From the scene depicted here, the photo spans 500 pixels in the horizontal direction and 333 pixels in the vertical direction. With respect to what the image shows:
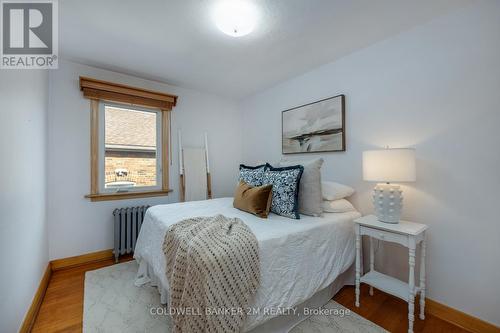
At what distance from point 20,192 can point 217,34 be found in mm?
1960

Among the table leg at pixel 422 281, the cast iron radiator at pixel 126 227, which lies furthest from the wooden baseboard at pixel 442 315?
the cast iron radiator at pixel 126 227

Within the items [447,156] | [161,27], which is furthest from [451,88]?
[161,27]

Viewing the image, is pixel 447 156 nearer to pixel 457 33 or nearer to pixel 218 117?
pixel 457 33

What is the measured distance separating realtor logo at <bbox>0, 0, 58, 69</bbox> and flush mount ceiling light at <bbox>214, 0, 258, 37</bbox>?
4.03 ft

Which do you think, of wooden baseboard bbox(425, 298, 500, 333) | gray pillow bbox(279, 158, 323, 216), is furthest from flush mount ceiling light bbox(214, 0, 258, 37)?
wooden baseboard bbox(425, 298, 500, 333)

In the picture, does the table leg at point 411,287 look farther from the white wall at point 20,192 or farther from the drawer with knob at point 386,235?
the white wall at point 20,192

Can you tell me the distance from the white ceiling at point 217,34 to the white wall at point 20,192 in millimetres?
660

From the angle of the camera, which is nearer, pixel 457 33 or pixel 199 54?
pixel 457 33

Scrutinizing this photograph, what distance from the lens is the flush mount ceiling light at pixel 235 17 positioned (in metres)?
1.56

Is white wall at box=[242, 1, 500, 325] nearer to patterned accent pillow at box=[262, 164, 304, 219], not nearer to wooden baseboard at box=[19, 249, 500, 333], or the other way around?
wooden baseboard at box=[19, 249, 500, 333]

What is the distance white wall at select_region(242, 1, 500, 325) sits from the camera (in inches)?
59.1

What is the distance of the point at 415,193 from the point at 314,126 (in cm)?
126

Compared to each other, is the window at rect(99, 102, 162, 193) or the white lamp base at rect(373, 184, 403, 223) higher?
the window at rect(99, 102, 162, 193)

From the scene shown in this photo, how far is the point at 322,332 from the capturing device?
149cm
